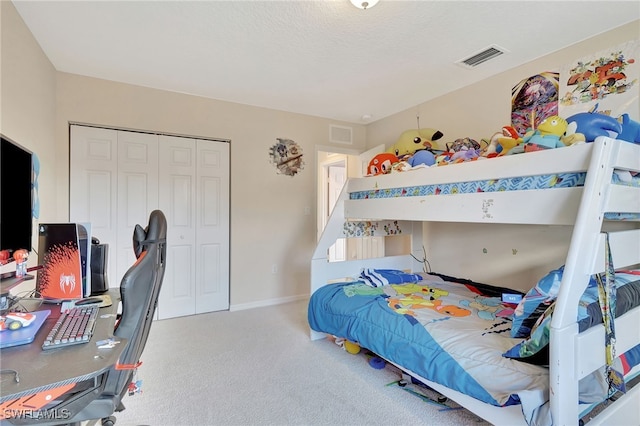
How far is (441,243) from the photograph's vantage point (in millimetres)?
3330

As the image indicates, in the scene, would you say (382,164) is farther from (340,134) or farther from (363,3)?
(340,134)

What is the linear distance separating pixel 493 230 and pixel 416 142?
1.11 m

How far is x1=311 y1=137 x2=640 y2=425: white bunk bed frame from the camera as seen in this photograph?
115 centimetres

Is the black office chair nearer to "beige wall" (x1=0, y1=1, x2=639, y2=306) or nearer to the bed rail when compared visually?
"beige wall" (x1=0, y1=1, x2=639, y2=306)

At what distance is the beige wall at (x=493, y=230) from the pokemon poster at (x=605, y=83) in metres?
0.07

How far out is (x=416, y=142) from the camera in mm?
3094

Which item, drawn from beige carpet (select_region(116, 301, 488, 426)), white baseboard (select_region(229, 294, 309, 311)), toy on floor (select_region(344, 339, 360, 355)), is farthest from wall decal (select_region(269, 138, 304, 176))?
toy on floor (select_region(344, 339, 360, 355))

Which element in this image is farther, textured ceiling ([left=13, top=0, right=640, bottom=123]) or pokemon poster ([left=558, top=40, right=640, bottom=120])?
pokemon poster ([left=558, top=40, right=640, bottom=120])

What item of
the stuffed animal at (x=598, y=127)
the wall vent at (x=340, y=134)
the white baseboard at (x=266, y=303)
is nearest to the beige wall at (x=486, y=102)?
the wall vent at (x=340, y=134)

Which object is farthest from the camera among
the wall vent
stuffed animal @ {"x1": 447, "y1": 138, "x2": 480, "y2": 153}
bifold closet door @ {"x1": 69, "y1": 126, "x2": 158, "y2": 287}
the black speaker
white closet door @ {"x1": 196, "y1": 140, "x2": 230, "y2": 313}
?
the wall vent

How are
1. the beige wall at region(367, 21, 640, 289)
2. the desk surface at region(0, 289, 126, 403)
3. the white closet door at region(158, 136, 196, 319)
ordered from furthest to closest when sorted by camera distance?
the white closet door at region(158, 136, 196, 319)
the beige wall at region(367, 21, 640, 289)
the desk surface at region(0, 289, 126, 403)

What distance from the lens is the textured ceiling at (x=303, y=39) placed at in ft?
6.33

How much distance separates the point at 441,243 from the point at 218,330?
2483 mm

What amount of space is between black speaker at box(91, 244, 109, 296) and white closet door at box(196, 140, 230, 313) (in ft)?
5.34
